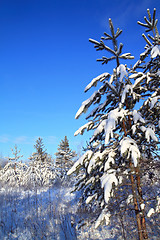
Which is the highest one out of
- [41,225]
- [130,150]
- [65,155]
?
[65,155]

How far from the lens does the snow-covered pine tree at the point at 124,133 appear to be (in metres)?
3.65

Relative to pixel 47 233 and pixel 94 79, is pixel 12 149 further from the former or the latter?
pixel 94 79

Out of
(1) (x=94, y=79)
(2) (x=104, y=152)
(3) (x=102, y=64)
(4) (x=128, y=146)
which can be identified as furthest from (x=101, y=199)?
(3) (x=102, y=64)

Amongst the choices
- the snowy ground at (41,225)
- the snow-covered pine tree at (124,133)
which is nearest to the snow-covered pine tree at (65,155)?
the snowy ground at (41,225)

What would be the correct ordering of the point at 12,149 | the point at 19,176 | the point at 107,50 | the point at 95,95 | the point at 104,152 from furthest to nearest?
the point at 12,149
the point at 19,176
the point at 107,50
the point at 95,95
the point at 104,152

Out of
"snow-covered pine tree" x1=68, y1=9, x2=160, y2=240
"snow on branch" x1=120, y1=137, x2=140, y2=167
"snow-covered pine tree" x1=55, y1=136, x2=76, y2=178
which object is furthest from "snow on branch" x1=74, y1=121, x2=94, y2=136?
"snow-covered pine tree" x1=55, y1=136, x2=76, y2=178

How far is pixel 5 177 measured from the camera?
13.4 m

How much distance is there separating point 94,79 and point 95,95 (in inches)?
17.8

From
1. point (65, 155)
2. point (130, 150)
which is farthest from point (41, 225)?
point (65, 155)

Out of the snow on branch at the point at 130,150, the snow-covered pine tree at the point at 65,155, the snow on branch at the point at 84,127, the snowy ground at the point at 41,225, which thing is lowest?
the snowy ground at the point at 41,225

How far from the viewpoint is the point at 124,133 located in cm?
432

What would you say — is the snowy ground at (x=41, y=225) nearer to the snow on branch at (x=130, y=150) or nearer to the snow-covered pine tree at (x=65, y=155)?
the snow on branch at (x=130, y=150)

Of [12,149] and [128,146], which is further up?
[12,149]

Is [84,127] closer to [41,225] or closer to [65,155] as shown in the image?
[41,225]
